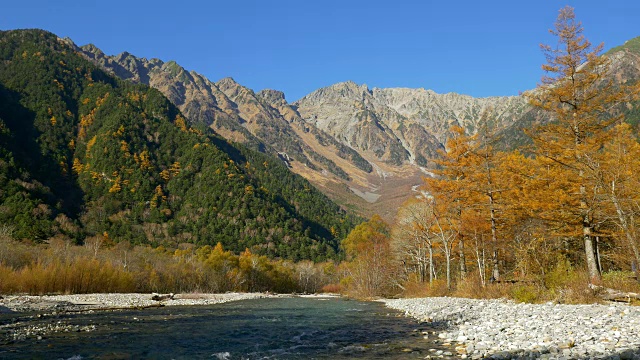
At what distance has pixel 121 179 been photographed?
524 ft

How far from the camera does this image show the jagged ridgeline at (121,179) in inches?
5428

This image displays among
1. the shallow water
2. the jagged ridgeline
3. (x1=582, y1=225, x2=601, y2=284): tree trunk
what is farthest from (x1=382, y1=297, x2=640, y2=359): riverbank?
the jagged ridgeline

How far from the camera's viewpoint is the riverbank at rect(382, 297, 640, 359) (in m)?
10.4

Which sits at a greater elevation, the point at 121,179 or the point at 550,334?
the point at 121,179

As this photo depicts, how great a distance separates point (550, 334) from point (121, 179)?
17156 cm

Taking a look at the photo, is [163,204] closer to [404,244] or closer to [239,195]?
[239,195]

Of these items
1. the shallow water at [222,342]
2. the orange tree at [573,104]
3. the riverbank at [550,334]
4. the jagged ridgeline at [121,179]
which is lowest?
the shallow water at [222,342]

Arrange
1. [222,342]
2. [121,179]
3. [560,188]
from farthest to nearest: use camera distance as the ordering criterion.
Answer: [121,179] → [560,188] → [222,342]

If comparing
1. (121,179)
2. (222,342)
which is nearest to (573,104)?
(222,342)

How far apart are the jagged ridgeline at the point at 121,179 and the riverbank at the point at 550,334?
130 m

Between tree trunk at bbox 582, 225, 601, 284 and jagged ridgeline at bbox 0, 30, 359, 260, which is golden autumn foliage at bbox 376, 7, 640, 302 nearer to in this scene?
tree trunk at bbox 582, 225, 601, 284

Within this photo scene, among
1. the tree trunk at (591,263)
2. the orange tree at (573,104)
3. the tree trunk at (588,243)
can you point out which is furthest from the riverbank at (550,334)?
the orange tree at (573,104)

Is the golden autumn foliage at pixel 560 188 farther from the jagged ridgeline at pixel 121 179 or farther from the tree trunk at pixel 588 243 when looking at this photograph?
the jagged ridgeline at pixel 121 179

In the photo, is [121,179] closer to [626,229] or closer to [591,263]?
[591,263]
